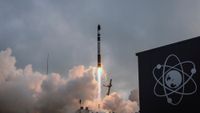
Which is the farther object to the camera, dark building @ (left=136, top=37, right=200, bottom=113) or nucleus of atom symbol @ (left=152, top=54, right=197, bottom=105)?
nucleus of atom symbol @ (left=152, top=54, right=197, bottom=105)

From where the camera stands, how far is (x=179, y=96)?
141 feet

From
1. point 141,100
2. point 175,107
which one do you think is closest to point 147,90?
point 141,100

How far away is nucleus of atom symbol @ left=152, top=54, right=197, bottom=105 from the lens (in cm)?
4225

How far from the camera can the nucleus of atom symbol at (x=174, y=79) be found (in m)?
42.2

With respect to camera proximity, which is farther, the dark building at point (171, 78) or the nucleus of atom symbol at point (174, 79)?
the nucleus of atom symbol at point (174, 79)

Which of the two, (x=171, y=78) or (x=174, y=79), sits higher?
(x=171, y=78)

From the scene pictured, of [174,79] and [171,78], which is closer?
[174,79]

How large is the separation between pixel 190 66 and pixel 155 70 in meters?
5.53

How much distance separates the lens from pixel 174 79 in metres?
44.2

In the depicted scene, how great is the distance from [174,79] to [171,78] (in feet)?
1.73

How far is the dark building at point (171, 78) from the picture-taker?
4178 cm

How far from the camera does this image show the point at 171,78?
4462 cm

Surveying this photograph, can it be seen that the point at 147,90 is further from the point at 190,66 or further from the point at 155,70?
the point at 190,66

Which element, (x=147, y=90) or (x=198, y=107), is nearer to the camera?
(x=198, y=107)
